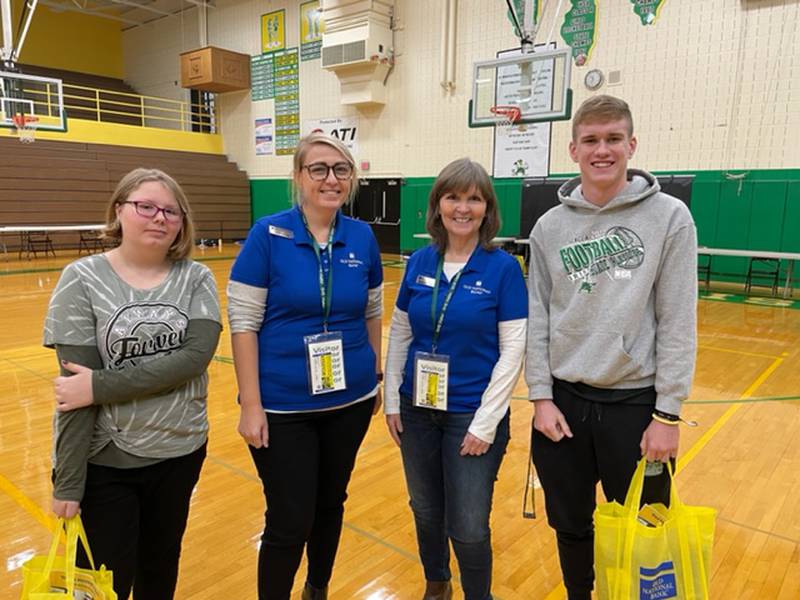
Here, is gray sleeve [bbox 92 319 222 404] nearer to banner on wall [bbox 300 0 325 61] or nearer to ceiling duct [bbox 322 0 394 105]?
ceiling duct [bbox 322 0 394 105]

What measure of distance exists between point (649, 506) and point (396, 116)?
1276 centimetres

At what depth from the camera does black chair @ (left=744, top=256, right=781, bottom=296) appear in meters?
9.09

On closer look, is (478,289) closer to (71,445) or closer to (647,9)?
(71,445)

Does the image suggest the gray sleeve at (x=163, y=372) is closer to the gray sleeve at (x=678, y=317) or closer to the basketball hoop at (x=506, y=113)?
the gray sleeve at (x=678, y=317)

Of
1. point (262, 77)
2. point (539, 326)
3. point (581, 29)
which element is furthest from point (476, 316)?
point (262, 77)

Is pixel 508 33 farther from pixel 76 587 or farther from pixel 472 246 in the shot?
pixel 76 587

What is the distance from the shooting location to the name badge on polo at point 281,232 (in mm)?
1612

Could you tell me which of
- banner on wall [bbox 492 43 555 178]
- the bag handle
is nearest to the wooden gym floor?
the bag handle

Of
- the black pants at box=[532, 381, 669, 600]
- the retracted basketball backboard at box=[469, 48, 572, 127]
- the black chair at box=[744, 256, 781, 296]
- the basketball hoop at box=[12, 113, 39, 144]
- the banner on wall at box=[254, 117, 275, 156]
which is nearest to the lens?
the black pants at box=[532, 381, 669, 600]

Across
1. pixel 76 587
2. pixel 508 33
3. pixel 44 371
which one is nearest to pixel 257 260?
pixel 76 587

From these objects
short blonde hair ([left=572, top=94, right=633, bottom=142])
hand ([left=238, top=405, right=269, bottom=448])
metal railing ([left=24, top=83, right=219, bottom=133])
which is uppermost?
metal railing ([left=24, top=83, right=219, bottom=133])

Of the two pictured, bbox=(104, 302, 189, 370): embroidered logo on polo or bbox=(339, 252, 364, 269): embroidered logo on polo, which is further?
bbox=(339, 252, 364, 269): embroidered logo on polo

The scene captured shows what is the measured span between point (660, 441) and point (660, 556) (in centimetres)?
27

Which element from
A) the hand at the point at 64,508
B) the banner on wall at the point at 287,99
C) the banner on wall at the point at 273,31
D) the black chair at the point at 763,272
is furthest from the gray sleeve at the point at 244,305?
the banner on wall at the point at 273,31
